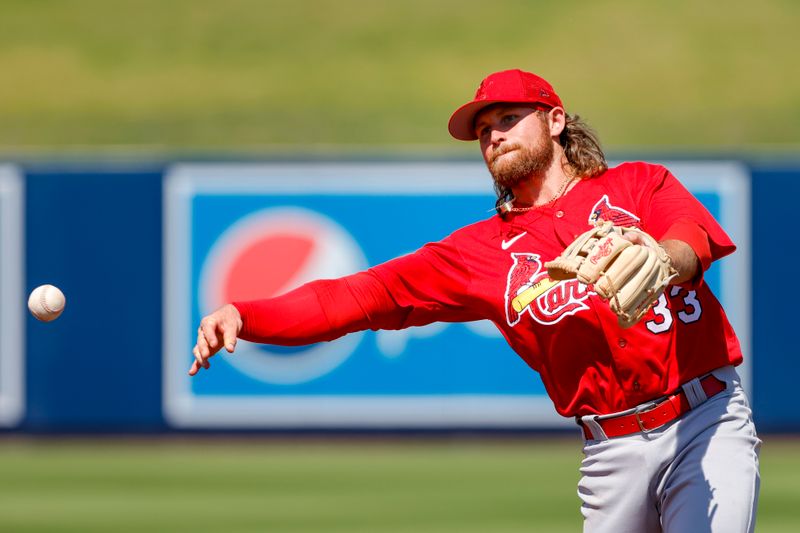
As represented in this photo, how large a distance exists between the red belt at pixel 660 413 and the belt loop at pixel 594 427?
0.21 feet

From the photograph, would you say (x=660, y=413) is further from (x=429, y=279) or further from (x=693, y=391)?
(x=429, y=279)

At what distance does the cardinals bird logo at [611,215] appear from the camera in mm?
4793

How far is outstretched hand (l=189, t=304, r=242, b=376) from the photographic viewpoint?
4.70 m

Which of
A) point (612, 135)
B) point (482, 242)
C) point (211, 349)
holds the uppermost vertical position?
point (612, 135)

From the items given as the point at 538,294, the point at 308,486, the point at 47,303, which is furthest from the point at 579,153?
the point at 308,486

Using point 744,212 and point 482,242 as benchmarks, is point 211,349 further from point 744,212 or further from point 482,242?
point 744,212

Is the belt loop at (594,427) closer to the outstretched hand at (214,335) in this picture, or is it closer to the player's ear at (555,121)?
the player's ear at (555,121)

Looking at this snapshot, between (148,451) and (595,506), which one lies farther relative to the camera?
(148,451)

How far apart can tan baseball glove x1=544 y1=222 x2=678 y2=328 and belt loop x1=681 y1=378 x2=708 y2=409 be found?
531 mm

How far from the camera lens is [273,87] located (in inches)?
681

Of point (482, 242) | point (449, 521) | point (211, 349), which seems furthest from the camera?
point (449, 521)

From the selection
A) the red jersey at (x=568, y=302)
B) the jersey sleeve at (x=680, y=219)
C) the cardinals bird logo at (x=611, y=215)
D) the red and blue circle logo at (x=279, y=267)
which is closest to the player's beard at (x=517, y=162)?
the red jersey at (x=568, y=302)

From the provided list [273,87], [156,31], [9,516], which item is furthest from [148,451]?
[156,31]

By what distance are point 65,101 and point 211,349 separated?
13284mm
